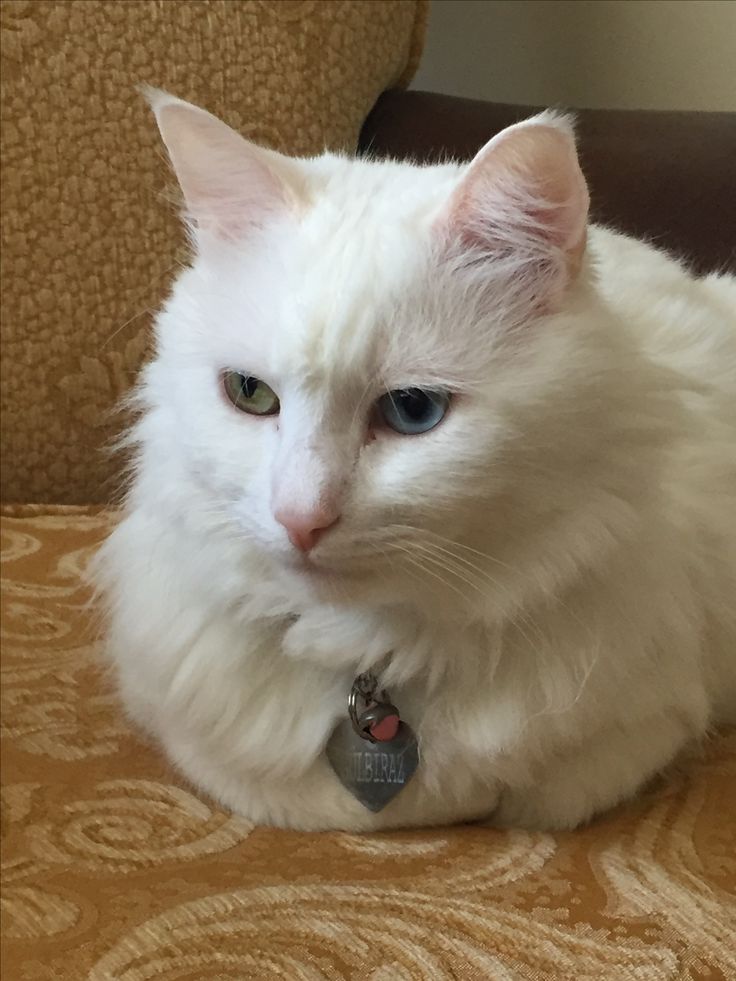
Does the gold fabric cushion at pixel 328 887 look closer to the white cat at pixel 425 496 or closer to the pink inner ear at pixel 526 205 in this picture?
the white cat at pixel 425 496

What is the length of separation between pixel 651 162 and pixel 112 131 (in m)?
0.87

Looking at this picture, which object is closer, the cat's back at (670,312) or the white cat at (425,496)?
the white cat at (425,496)

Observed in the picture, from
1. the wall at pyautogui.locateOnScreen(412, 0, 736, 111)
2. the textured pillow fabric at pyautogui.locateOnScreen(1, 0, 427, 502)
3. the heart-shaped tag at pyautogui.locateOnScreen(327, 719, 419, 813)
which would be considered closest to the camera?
the heart-shaped tag at pyautogui.locateOnScreen(327, 719, 419, 813)

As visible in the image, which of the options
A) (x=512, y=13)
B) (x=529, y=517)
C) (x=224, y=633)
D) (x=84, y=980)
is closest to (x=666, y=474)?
(x=529, y=517)

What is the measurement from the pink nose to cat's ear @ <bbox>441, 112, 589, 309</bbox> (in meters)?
0.25

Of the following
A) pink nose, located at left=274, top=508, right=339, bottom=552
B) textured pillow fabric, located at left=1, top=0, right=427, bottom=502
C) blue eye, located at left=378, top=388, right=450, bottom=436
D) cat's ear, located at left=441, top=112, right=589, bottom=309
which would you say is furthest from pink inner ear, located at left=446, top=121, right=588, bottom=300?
textured pillow fabric, located at left=1, top=0, right=427, bottom=502

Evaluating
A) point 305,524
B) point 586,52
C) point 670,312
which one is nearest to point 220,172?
point 305,524

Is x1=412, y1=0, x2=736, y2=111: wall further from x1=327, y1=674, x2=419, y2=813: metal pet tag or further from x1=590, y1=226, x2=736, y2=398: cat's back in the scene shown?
x1=327, y1=674, x2=419, y2=813: metal pet tag

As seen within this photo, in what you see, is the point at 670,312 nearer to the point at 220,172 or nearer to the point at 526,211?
the point at 526,211

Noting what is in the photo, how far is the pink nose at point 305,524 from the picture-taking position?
77cm

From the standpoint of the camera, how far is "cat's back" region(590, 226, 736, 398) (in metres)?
1.09

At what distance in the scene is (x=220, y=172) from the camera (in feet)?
2.95

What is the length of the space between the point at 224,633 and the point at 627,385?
0.45 metres

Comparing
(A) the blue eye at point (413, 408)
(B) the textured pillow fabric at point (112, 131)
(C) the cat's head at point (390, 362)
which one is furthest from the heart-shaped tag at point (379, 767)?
(B) the textured pillow fabric at point (112, 131)
